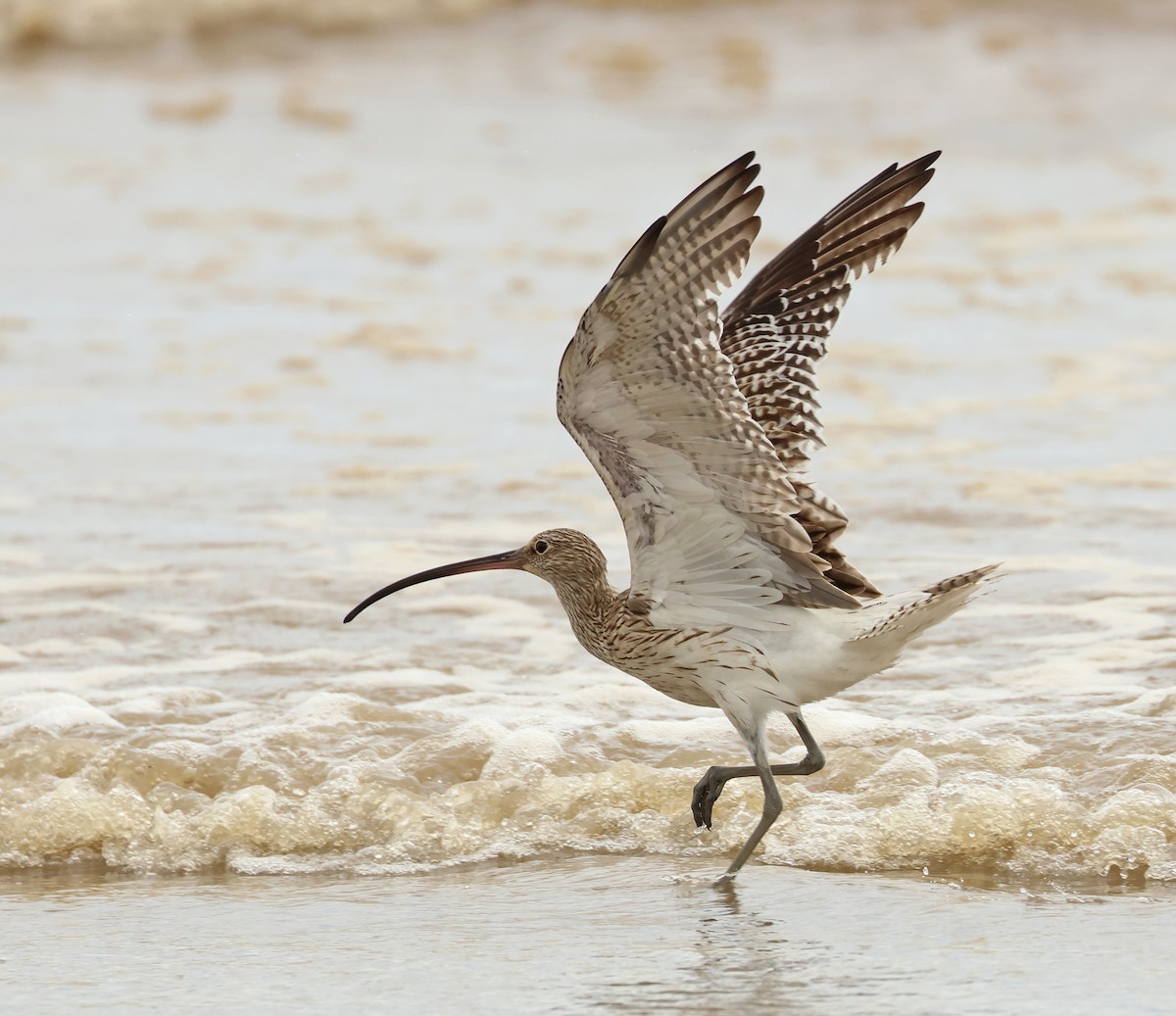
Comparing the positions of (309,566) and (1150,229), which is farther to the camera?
(1150,229)

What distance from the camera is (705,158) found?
1814 centimetres

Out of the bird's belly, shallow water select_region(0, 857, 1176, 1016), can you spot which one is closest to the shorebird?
the bird's belly

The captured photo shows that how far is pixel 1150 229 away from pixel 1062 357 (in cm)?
349

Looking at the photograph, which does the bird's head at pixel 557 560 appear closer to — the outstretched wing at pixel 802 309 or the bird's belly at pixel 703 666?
the bird's belly at pixel 703 666

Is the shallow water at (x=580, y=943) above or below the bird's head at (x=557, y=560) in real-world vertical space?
below

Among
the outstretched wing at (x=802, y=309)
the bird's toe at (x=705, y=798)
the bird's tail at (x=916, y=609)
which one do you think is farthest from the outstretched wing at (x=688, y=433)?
the outstretched wing at (x=802, y=309)

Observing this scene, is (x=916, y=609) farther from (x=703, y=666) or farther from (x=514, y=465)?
(x=514, y=465)

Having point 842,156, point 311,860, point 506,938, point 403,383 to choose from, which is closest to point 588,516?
point 403,383

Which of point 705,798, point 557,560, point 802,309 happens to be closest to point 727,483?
point 557,560

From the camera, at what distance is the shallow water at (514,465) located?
19.1 feet

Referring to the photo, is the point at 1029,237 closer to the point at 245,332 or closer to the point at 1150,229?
the point at 1150,229

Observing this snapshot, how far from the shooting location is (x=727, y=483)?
5.53 metres

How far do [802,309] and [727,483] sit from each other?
1.27 m

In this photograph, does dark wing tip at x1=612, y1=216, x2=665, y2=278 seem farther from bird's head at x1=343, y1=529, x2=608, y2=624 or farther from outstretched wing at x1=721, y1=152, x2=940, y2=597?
outstretched wing at x1=721, y1=152, x2=940, y2=597
